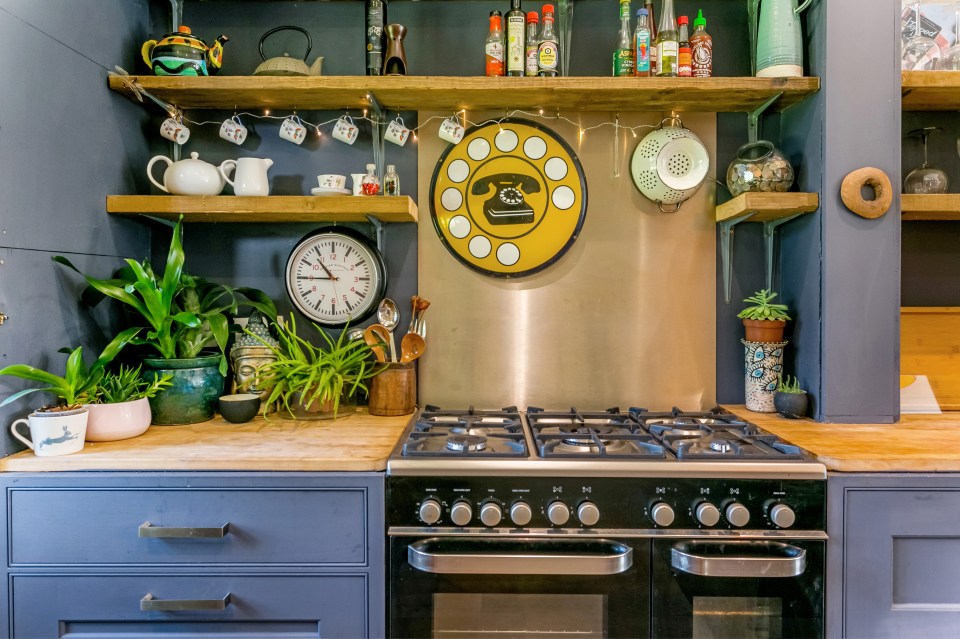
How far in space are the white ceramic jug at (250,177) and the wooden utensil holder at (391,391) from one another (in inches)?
29.0

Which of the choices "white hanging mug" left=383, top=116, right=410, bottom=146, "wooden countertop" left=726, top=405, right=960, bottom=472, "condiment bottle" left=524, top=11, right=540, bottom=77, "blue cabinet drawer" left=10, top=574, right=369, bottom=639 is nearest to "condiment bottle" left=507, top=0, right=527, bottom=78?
"condiment bottle" left=524, top=11, right=540, bottom=77

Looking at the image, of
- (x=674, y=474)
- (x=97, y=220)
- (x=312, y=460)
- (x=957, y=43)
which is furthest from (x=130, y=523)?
(x=957, y=43)

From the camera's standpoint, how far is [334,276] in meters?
1.99

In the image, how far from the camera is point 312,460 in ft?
4.36

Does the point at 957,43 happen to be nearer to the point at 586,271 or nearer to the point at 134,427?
the point at 586,271

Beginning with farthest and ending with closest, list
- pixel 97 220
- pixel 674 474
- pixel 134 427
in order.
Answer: pixel 97 220
pixel 134 427
pixel 674 474

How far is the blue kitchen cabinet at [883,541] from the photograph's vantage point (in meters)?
1.32

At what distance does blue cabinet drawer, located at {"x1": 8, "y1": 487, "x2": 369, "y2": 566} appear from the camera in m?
1.32

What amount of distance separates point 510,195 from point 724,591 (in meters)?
1.39

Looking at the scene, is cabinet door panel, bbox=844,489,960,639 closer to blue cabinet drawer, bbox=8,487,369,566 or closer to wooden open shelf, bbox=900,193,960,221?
wooden open shelf, bbox=900,193,960,221

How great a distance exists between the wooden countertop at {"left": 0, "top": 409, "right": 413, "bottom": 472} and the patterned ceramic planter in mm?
1214

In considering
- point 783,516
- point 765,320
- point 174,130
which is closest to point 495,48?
point 174,130

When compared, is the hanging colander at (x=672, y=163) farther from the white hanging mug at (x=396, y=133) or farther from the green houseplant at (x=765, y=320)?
the white hanging mug at (x=396, y=133)

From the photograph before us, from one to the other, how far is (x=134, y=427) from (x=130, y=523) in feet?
0.98
